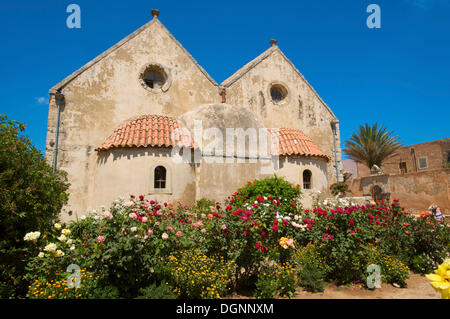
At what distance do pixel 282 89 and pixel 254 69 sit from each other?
2.29m

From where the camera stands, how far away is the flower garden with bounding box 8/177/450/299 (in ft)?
17.5

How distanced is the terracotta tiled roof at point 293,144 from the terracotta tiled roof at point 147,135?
505 cm

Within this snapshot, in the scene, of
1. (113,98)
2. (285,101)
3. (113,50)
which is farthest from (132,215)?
(285,101)

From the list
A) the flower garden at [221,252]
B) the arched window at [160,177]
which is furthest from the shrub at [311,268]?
the arched window at [160,177]

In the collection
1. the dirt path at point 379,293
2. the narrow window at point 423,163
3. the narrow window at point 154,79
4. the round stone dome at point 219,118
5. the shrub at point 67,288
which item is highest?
the narrow window at point 154,79

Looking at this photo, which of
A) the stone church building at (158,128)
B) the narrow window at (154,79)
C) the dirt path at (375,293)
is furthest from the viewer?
the narrow window at (154,79)

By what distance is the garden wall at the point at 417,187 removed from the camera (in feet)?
76.6

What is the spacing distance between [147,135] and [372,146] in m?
24.5

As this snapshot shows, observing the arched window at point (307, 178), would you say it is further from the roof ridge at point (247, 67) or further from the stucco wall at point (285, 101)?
the roof ridge at point (247, 67)

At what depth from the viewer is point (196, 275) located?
5.73m

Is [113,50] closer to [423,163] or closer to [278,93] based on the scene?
[278,93]

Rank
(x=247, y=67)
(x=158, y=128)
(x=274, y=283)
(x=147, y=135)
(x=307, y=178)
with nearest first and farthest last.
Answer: (x=274, y=283) → (x=147, y=135) → (x=158, y=128) → (x=307, y=178) → (x=247, y=67)

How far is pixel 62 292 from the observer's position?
201 inches
